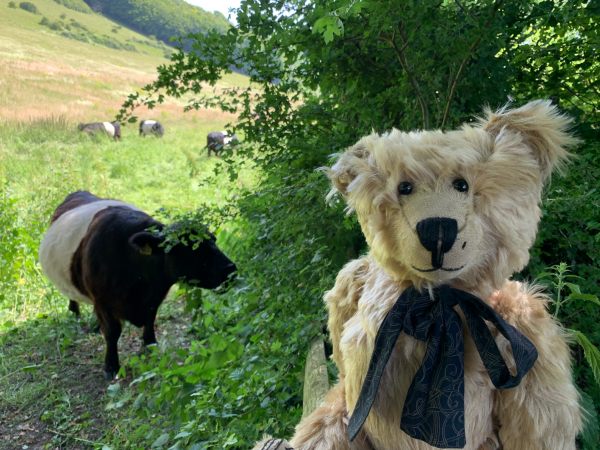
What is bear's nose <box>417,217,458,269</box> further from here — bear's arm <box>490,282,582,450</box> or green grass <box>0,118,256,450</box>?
green grass <box>0,118,256,450</box>

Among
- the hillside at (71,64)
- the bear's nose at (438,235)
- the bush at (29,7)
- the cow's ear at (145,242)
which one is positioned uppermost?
the bear's nose at (438,235)

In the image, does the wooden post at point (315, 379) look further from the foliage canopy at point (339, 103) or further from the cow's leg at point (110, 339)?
the cow's leg at point (110, 339)

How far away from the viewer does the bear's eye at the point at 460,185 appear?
116cm

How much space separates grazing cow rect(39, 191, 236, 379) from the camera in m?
4.12

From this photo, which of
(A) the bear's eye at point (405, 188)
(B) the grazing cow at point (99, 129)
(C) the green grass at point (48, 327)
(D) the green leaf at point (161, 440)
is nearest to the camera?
(A) the bear's eye at point (405, 188)

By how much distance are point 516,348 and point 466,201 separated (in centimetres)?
33

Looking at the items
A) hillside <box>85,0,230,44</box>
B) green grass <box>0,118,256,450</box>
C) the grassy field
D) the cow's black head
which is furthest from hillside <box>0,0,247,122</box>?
the cow's black head

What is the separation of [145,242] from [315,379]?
7.56 ft

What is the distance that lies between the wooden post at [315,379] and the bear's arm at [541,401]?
2.54ft

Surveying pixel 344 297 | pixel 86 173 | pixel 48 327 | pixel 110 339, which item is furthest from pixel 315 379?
pixel 86 173

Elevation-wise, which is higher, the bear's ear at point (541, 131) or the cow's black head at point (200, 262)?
the bear's ear at point (541, 131)

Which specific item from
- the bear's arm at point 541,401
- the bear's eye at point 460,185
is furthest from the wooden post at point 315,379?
the bear's eye at point 460,185

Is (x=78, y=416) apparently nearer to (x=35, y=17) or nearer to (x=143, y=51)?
(x=143, y=51)

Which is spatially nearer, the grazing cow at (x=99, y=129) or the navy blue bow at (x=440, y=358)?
the navy blue bow at (x=440, y=358)
